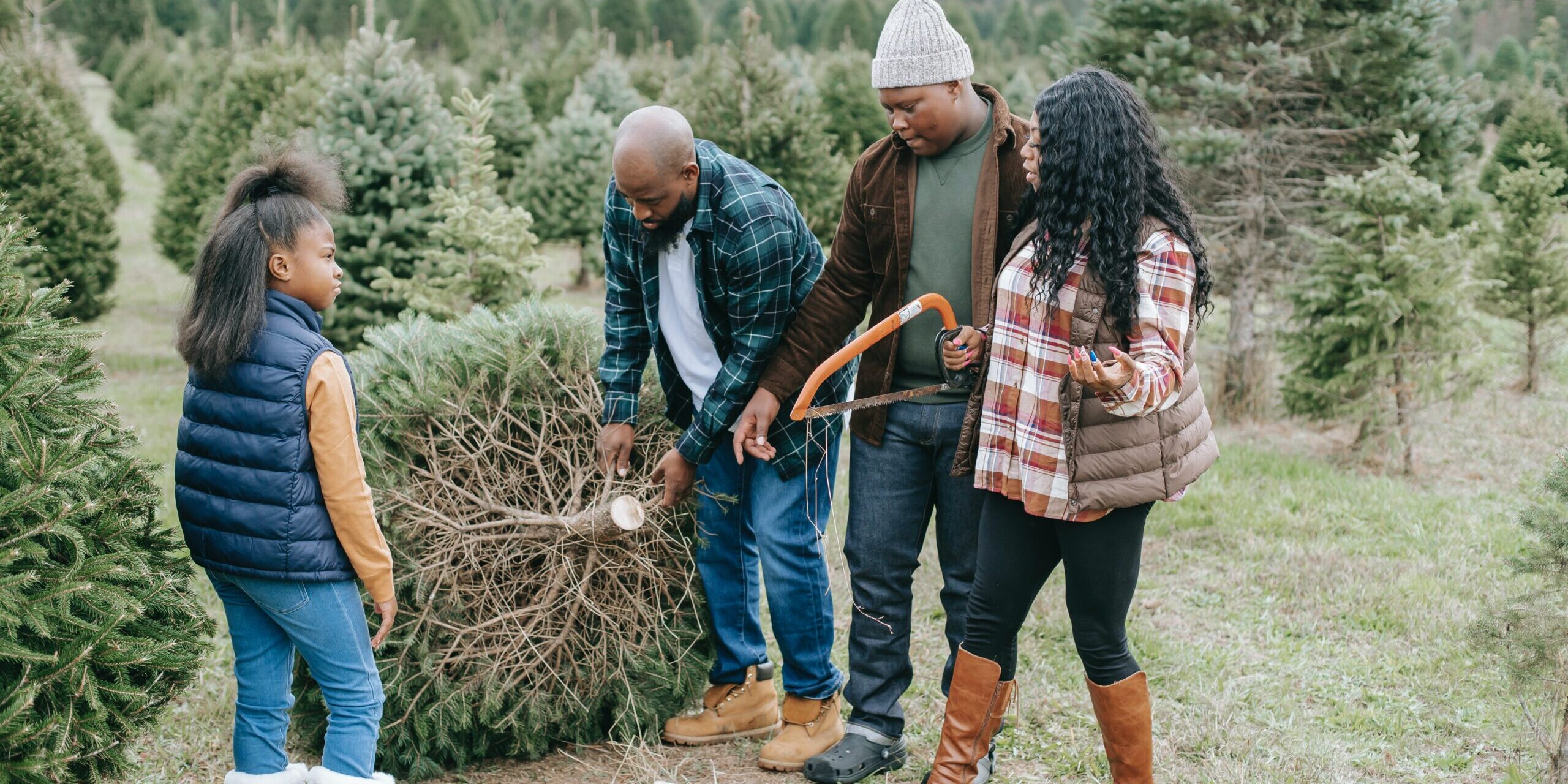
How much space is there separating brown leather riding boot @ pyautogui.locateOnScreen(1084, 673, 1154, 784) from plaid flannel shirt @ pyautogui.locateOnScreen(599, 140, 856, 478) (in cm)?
108

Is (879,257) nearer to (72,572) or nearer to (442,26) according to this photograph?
(72,572)

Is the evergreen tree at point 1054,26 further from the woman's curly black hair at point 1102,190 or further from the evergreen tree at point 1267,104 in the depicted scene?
the woman's curly black hair at point 1102,190

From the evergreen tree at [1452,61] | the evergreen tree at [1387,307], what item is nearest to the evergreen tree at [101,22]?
the evergreen tree at [1452,61]

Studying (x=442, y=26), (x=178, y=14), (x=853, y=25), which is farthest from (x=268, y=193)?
(x=178, y=14)

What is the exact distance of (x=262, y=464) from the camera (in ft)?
8.53

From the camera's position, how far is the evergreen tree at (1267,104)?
743cm

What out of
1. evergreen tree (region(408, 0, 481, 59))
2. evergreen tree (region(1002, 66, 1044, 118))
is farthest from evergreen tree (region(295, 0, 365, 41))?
evergreen tree (region(1002, 66, 1044, 118))

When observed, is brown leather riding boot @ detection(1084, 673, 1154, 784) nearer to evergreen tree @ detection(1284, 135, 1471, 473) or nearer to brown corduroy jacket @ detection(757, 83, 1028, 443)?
brown corduroy jacket @ detection(757, 83, 1028, 443)

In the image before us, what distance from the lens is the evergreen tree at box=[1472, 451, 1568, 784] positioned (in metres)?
2.96

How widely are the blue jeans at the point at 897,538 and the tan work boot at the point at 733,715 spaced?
1.33 feet

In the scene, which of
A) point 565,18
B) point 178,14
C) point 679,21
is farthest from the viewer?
point 178,14

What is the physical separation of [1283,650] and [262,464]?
3.58 m

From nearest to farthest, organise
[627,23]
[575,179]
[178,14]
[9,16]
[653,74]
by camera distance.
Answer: [575,179], [653,74], [9,16], [627,23], [178,14]

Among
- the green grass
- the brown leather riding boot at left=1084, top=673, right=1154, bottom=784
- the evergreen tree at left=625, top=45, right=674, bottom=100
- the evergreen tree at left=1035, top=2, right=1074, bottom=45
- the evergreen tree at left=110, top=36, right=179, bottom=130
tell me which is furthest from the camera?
the evergreen tree at left=1035, top=2, right=1074, bottom=45
